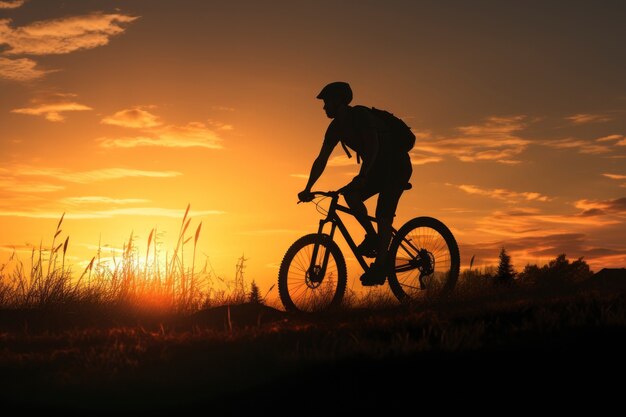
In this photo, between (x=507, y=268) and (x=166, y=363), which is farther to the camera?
(x=507, y=268)

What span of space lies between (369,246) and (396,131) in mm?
1554

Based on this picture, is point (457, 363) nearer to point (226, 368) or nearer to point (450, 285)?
point (226, 368)

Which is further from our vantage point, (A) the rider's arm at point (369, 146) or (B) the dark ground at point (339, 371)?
(A) the rider's arm at point (369, 146)

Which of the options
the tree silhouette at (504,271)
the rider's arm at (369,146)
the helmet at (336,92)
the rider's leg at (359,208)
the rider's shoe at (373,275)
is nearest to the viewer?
the rider's arm at (369,146)

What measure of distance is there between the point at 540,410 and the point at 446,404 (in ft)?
1.90

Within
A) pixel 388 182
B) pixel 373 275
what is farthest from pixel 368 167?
pixel 373 275

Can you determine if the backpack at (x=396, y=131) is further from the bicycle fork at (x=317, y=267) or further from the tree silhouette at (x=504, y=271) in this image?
the tree silhouette at (x=504, y=271)

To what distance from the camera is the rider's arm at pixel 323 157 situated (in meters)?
9.12

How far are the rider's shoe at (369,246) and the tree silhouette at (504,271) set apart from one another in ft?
11.6

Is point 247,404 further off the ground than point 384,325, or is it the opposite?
point 384,325

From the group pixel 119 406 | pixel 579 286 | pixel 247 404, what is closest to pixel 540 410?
pixel 247 404

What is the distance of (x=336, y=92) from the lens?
29.8ft

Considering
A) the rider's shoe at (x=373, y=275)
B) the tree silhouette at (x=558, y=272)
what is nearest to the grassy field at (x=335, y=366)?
→ the rider's shoe at (x=373, y=275)

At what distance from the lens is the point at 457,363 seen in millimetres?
5148
